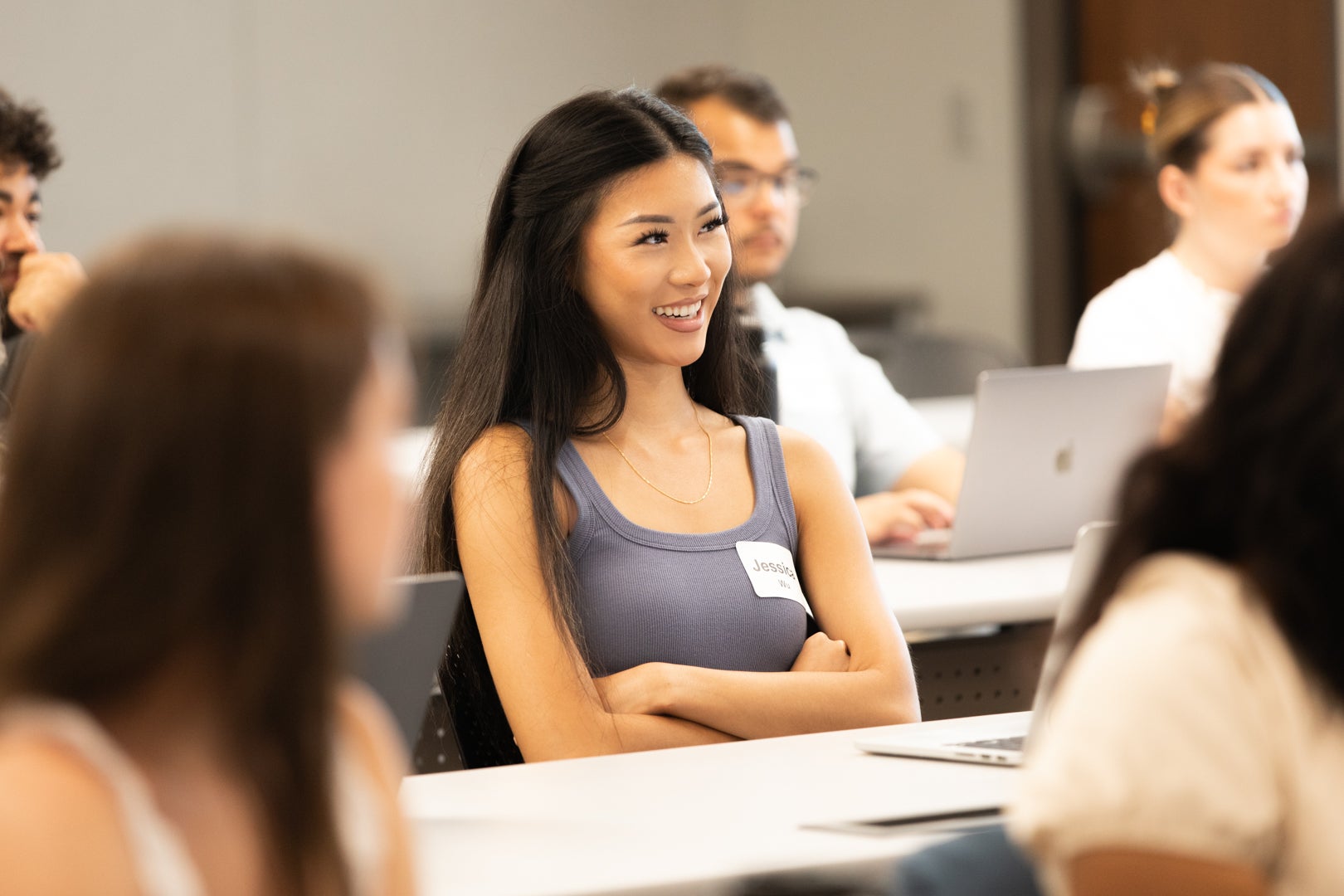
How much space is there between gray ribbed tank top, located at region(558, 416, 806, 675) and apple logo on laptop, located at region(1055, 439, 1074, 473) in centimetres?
93

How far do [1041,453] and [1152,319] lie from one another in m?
0.81

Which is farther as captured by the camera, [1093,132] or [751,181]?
[1093,132]

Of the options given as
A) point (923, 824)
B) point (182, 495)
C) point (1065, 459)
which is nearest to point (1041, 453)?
point (1065, 459)

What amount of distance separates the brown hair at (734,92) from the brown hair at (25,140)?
1.16 metres

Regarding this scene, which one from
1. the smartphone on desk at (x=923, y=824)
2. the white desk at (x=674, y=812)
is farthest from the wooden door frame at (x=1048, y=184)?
the smartphone on desk at (x=923, y=824)

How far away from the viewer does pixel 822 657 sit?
1.93m

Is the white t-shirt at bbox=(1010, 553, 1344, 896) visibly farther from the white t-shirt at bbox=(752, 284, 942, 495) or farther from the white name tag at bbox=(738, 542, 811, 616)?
the white t-shirt at bbox=(752, 284, 942, 495)

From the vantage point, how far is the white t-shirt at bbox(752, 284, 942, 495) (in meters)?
3.30

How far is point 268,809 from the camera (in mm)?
790

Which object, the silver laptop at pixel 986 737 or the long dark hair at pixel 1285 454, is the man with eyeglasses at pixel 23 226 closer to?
the silver laptop at pixel 986 737

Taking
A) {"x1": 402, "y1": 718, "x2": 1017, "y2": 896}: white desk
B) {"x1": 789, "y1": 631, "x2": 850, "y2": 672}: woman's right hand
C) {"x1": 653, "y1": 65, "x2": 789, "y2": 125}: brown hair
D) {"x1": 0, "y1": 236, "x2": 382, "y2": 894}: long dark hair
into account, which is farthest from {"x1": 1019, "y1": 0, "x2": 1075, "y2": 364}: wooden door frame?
{"x1": 0, "y1": 236, "x2": 382, "y2": 894}: long dark hair

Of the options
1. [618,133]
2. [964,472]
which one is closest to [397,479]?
[618,133]

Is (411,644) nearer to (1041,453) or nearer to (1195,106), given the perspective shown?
(1041,453)

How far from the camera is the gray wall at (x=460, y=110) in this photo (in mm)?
5016
